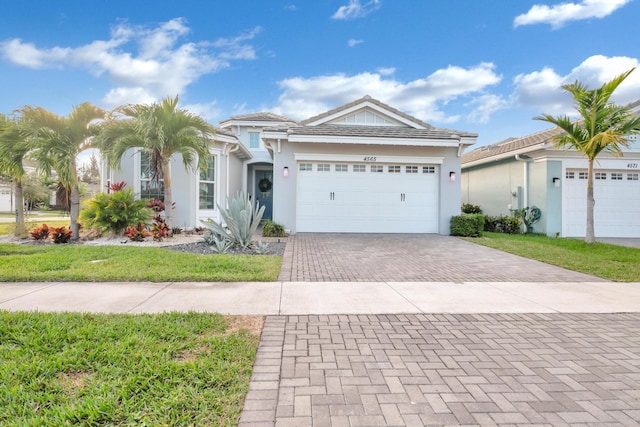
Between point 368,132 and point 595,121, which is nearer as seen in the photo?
point 595,121

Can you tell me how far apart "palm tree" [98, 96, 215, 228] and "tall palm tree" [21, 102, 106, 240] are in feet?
2.22

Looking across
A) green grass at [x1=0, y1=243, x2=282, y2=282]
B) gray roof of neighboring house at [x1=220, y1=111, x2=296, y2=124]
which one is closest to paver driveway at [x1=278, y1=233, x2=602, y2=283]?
green grass at [x1=0, y1=243, x2=282, y2=282]

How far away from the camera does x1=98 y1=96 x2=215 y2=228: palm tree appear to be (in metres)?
9.66

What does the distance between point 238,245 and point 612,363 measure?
781 centimetres

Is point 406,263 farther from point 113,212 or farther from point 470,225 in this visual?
point 113,212

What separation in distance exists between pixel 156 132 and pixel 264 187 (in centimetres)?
950

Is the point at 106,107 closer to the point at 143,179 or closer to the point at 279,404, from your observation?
the point at 143,179

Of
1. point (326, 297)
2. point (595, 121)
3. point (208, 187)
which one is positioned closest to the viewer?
point (326, 297)

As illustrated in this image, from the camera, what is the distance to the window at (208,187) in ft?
42.7

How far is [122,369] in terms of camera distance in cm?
262

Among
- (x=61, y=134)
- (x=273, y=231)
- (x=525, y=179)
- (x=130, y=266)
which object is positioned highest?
(x=61, y=134)

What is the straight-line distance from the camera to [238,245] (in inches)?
353

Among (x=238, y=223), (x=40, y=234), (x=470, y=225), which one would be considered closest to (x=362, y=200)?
(x=470, y=225)

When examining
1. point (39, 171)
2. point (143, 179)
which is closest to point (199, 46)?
point (143, 179)
